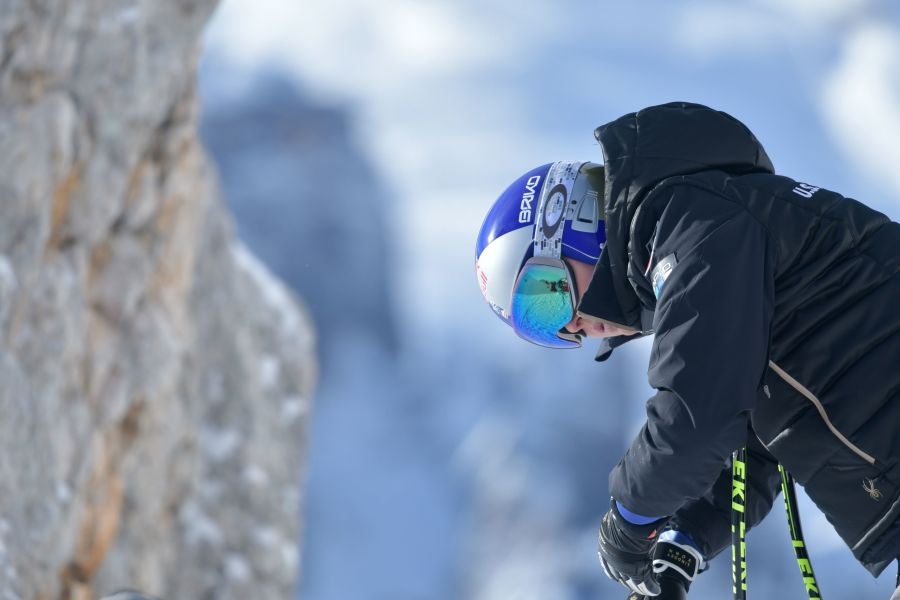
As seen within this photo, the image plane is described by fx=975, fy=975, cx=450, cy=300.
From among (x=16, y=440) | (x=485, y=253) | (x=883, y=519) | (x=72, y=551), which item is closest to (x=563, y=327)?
(x=485, y=253)

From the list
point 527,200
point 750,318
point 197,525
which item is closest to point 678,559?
point 750,318

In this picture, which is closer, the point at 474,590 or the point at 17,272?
the point at 17,272

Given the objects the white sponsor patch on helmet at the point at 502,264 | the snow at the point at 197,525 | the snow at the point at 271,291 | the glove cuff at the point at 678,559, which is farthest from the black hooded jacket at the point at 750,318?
the snow at the point at 271,291

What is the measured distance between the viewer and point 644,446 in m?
2.78

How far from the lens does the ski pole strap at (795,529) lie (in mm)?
3301

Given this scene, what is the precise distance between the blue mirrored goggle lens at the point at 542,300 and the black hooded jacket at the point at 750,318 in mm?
332

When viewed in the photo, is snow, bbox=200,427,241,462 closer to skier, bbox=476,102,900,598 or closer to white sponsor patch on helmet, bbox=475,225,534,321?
white sponsor patch on helmet, bbox=475,225,534,321

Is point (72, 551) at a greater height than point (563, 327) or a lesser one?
lesser

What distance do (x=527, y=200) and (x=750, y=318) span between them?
112 centimetres

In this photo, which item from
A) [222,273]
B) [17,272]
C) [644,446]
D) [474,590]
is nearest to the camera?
[644,446]

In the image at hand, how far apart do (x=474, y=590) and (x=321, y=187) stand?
122 ft

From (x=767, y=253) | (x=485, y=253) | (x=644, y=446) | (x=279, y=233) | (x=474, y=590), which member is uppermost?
(x=767, y=253)

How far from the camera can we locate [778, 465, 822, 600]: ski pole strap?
3.30m

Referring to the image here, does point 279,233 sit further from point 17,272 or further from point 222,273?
point 17,272
